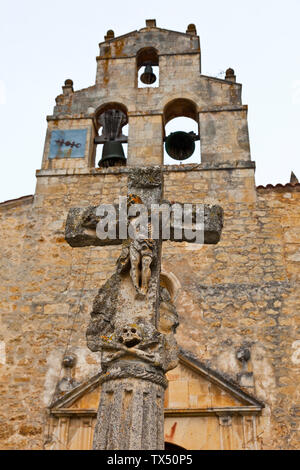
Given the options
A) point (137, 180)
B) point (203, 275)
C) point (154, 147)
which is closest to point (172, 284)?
point (203, 275)

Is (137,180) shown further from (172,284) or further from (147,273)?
(172,284)

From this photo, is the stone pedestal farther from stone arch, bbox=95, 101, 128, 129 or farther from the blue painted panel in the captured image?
stone arch, bbox=95, 101, 128, 129

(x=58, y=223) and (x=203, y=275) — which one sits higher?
(x=58, y=223)

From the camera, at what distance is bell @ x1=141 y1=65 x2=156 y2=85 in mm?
10023

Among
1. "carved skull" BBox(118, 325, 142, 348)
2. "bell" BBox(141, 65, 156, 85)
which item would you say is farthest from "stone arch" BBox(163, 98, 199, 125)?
"carved skull" BBox(118, 325, 142, 348)

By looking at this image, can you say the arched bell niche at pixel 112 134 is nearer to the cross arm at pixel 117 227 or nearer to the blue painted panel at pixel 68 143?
the blue painted panel at pixel 68 143

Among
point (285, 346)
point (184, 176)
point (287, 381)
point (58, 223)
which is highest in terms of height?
point (184, 176)

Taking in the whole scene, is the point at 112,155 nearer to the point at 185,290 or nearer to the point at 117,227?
the point at 185,290

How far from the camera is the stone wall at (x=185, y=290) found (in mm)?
6656

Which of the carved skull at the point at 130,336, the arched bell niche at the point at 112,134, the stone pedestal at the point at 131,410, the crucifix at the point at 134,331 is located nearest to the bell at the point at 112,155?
the arched bell niche at the point at 112,134

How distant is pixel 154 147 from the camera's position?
29.1 feet

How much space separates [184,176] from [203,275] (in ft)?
6.05

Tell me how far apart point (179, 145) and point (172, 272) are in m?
2.68

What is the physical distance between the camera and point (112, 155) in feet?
29.7
